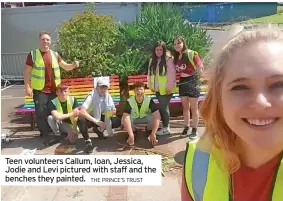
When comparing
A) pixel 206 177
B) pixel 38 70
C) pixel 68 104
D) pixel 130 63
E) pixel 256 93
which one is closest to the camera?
pixel 256 93

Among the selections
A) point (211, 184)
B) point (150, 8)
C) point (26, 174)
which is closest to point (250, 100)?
point (211, 184)

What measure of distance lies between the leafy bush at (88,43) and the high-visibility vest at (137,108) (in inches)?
51.1

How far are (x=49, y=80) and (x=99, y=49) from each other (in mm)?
1228

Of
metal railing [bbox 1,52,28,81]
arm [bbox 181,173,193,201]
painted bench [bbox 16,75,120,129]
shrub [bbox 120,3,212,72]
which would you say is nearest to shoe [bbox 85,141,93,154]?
painted bench [bbox 16,75,120,129]

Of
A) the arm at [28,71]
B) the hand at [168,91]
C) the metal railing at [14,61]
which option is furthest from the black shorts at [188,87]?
the metal railing at [14,61]

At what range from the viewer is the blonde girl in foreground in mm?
714

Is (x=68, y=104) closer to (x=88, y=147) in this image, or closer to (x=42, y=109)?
(x=42, y=109)

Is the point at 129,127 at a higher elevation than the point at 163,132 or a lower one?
higher

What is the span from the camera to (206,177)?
33.1 inches

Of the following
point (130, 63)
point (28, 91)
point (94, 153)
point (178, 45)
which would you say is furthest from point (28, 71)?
point (178, 45)

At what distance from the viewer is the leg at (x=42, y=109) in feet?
14.5

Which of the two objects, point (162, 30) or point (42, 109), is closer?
point (42, 109)

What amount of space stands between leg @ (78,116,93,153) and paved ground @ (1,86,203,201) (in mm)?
79

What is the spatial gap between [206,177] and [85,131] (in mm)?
3410
